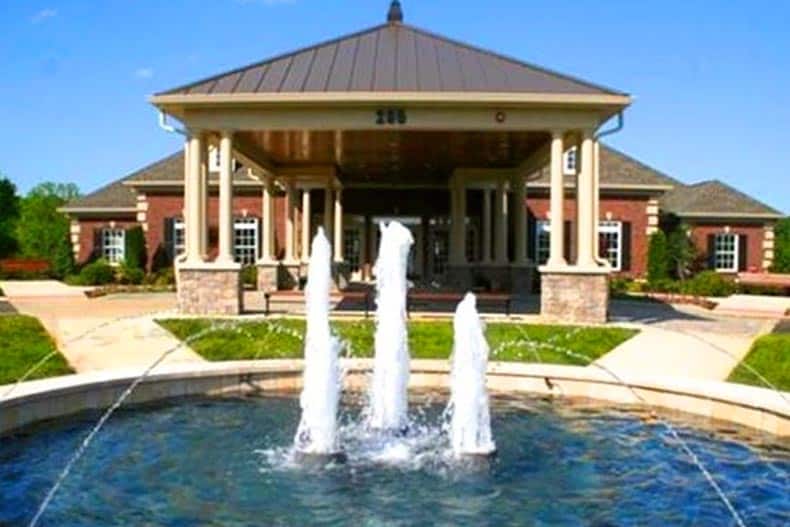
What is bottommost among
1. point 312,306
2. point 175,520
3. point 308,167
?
point 175,520

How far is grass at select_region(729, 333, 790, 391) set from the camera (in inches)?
537

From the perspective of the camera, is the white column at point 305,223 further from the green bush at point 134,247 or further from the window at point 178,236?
the green bush at point 134,247

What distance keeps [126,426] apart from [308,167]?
64.2ft

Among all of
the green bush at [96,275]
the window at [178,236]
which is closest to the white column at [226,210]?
the green bush at [96,275]

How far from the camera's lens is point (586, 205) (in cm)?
2005

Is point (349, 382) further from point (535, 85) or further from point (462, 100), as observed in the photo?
point (535, 85)

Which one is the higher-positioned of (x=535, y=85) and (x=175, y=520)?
(x=535, y=85)

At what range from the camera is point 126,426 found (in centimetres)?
1077

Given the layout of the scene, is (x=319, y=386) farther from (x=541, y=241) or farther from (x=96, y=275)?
(x=541, y=241)

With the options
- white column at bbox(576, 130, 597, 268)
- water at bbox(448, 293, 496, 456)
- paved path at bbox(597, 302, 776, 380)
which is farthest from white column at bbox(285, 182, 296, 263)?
water at bbox(448, 293, 496, 456)

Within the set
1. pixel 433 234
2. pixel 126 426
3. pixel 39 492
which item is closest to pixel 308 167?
pixel 433 234

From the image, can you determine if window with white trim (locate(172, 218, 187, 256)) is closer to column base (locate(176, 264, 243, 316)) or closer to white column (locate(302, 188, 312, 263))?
white column (locate(302, 188, 312, 263))

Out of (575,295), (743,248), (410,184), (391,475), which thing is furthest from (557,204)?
(743,248)

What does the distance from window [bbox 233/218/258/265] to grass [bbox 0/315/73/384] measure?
1974 centimetres
